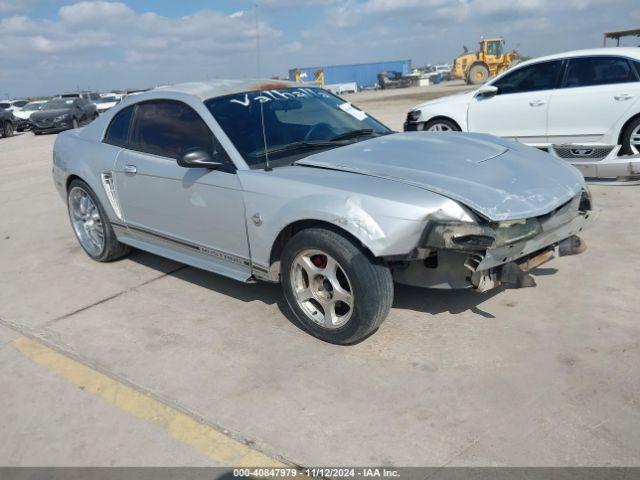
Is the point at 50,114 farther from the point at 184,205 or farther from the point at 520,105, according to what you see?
the point at 184,205

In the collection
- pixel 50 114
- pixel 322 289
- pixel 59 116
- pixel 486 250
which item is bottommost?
pixel 322 289

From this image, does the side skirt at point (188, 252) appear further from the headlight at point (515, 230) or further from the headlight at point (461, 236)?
the headlight at point (515, 230)

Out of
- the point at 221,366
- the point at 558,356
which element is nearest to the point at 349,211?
the point at 221,366

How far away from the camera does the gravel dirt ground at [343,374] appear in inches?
106

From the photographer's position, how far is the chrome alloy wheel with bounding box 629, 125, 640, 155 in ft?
22.4

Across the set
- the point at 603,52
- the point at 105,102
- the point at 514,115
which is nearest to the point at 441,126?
the point at 514,115

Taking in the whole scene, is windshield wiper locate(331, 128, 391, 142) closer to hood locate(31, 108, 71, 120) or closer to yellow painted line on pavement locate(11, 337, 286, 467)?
yellow painted line on pavement locate(11, 337, 286, 467)

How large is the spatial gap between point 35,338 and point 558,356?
3528 mm

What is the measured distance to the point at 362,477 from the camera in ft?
8.20

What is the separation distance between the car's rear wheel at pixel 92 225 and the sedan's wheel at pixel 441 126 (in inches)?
190

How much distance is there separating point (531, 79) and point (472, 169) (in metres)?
4.81

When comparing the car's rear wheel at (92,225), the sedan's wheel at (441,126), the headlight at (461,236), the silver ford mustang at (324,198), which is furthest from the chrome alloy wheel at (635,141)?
the car's rear wheel at (92,225)

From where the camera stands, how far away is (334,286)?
3477 mm

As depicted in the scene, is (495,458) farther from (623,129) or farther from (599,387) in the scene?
(623,129)
